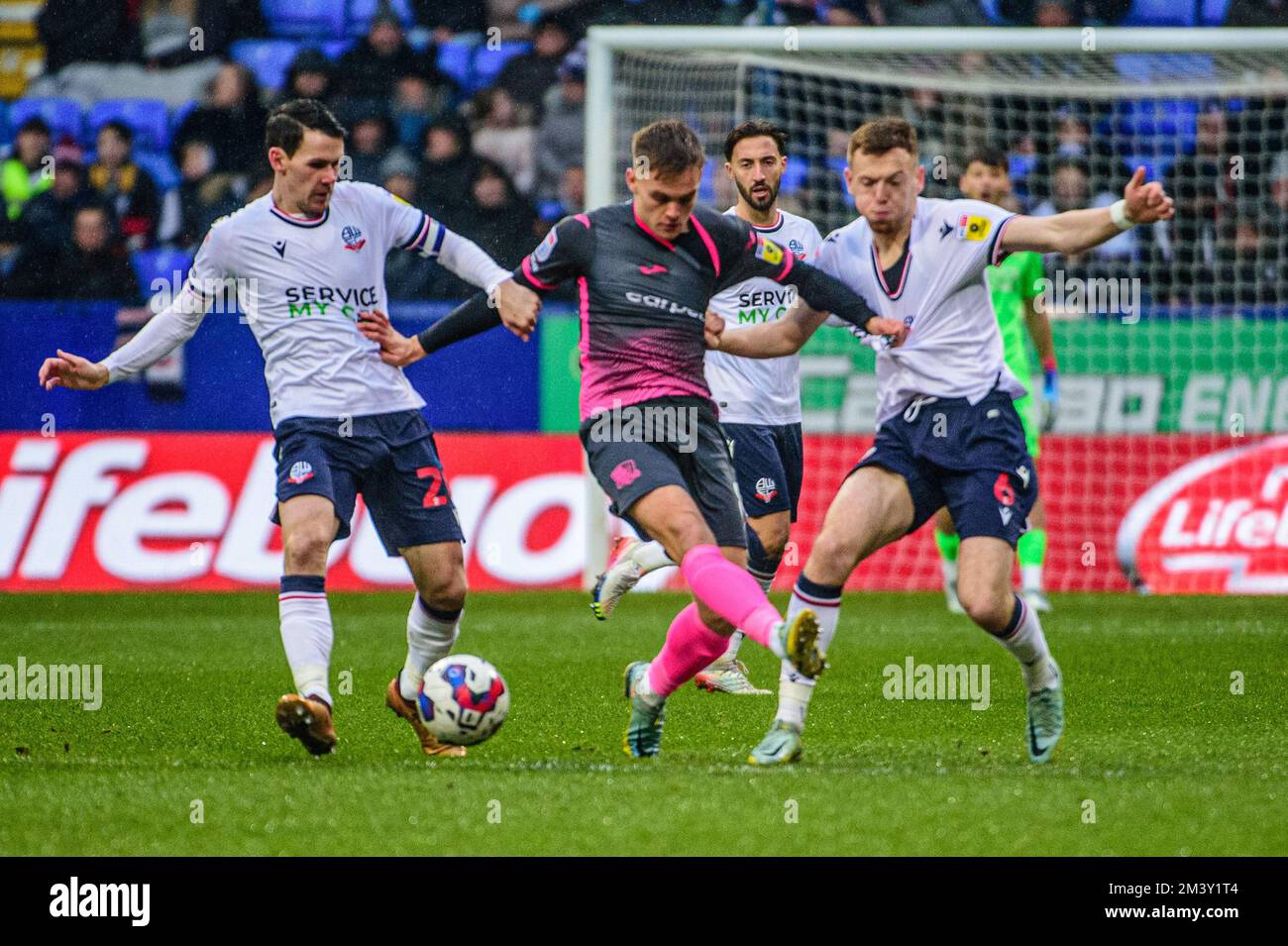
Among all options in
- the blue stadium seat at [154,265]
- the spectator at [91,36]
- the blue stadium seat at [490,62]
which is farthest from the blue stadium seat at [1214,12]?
the spectator at [91,36]

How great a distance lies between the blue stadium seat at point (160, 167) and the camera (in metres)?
15.5

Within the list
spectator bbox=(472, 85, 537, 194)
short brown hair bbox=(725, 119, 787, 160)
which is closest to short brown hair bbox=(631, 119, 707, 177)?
short brown hair bbox=(725, 119, 787, 160)

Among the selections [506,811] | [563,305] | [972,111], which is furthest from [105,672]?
[972,111]

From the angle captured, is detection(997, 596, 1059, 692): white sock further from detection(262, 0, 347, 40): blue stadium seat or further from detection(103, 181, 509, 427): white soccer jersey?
detection(262, 0, 347, 40): blue stadium seat

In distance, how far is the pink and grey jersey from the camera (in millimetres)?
6027

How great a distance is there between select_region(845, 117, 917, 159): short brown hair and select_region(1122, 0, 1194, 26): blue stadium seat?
10613 millimetres

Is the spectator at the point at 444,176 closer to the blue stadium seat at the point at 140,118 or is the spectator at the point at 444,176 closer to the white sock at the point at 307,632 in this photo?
the blue stadium seat at the point at 140,118

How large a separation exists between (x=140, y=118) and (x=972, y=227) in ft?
37.3

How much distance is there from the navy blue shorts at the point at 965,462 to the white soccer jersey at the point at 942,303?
0.06m

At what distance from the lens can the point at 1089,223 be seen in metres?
5.77

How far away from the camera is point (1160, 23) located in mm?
15922

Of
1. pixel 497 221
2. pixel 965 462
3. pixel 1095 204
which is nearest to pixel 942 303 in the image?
pixel 965 462

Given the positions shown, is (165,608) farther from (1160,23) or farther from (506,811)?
(1160,23)

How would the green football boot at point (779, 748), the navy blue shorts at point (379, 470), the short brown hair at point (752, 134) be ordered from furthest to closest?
the short brown hair at point (752, 134) < the navy blue shorts at point (379, 470) < the green football boot at point (779, 748)
